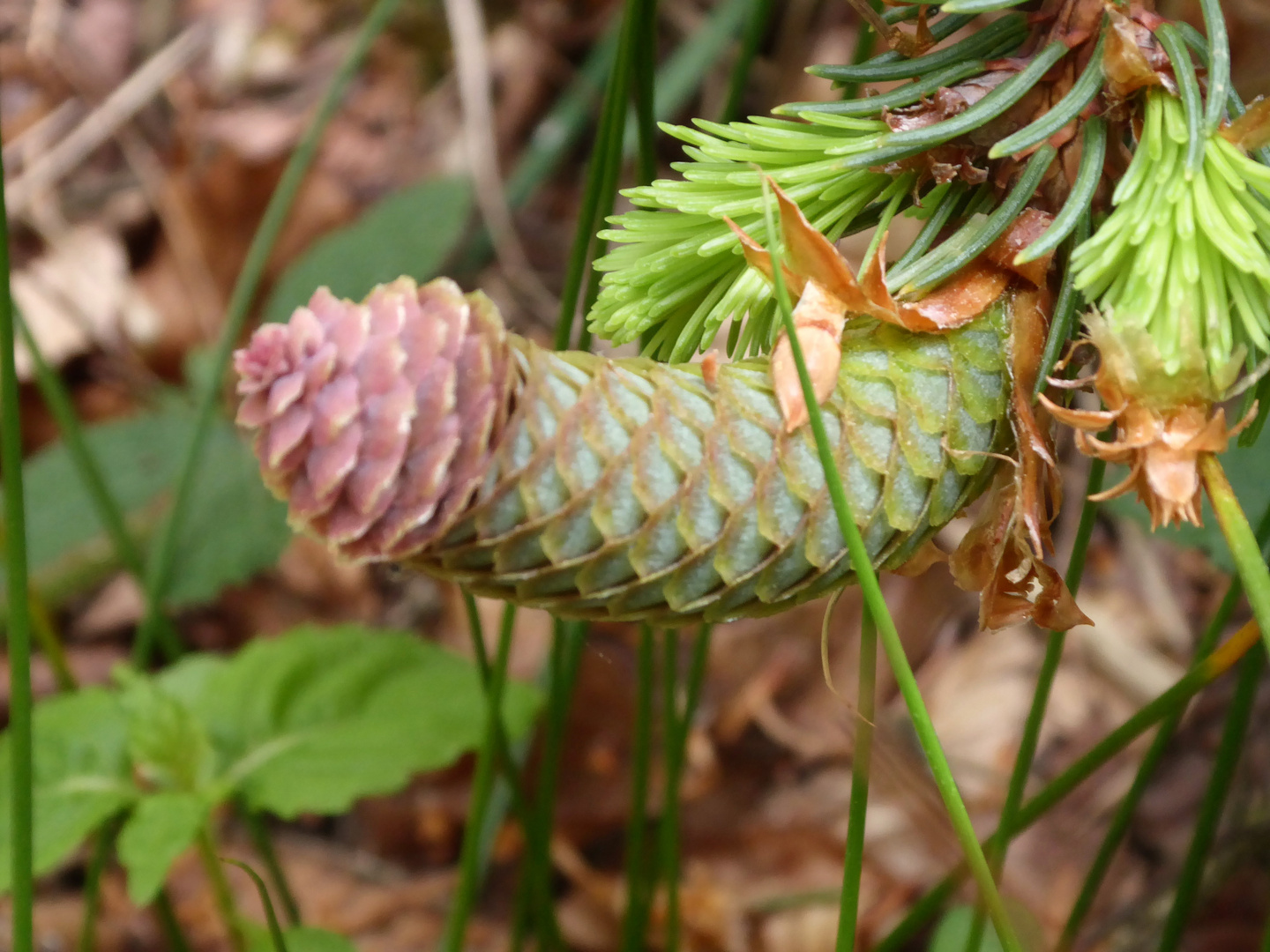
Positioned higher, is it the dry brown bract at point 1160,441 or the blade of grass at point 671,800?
the dry brown bract at point 1160,441

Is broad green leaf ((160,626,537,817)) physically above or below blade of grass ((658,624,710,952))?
below

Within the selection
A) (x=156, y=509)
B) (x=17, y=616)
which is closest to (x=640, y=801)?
(x=17, y=616)

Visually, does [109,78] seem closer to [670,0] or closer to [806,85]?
[670,0]

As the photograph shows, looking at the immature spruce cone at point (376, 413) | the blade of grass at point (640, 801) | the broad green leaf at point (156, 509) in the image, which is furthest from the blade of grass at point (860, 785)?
the broad green leaf at point (156, 509)

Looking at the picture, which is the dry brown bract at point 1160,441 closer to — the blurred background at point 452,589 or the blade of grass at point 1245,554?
the blade of grass at point 1245,554

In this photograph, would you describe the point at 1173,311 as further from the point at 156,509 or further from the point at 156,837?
the point at 156,509

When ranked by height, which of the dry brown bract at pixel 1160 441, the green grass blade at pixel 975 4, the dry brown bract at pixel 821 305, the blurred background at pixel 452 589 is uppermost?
the green grass blade at pixel 975 4

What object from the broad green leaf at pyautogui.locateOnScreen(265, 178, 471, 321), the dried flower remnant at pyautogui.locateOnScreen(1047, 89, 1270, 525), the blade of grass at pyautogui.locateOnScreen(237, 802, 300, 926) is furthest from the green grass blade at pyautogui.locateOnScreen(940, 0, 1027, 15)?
the broad green leaf at pyautogui.locateOnScreen(265, 178, 471, 321)

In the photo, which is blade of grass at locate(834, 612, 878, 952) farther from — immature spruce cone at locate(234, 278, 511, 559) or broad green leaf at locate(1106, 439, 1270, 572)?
broad green leaf at locate(1106, 439, 1270, 572)
